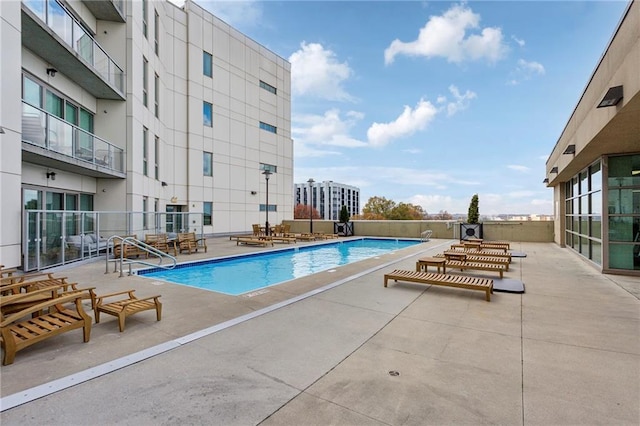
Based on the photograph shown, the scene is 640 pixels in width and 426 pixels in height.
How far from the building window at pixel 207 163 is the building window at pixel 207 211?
2093mm

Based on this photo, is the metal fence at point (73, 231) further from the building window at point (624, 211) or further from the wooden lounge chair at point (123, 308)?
the building window at point (624, 211)

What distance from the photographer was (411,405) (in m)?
2.55

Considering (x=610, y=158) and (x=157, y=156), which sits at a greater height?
(x=157, y=156)

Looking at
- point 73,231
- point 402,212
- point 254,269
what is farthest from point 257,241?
point 402,212

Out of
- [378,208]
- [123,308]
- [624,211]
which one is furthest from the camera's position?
[378,208]

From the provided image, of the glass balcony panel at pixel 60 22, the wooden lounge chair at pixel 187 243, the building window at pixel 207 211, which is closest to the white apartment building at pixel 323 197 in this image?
the building window at pixel 207 211

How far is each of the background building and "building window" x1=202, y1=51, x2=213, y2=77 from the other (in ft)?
68.3

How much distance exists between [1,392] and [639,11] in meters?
8.52

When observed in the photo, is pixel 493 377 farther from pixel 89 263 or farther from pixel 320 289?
pixel 89 263

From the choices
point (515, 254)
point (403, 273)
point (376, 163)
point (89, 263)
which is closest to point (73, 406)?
point (403, 273)

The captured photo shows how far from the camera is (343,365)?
324 cm

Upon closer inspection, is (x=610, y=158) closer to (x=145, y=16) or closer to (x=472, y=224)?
(x=472, y=224)

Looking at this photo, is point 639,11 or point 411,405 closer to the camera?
point 411,405

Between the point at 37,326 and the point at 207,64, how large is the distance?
2182 cm
